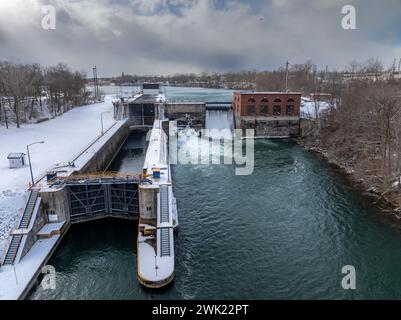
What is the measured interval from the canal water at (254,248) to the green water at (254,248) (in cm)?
7

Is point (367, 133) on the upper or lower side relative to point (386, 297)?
upper

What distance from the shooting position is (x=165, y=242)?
20.6 m

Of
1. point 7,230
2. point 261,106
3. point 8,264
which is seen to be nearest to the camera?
point 8,264

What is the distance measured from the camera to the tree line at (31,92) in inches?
2071

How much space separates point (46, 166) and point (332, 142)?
40.7 meters

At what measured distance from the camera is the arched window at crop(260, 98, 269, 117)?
62.4 meters

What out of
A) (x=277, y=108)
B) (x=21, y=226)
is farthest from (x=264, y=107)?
(x=21, y=226)

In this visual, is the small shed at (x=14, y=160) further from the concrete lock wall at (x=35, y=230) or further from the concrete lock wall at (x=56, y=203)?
the concrete lock wall at (x=35, y=230)

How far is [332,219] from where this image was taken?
26.6m

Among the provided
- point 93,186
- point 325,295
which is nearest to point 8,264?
point 93,186

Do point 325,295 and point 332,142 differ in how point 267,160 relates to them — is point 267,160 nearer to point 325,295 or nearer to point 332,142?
point 332,142

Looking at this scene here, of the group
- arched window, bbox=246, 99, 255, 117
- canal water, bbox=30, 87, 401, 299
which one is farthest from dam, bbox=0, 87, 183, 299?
arched window, bbox=246, 99, 255, 117

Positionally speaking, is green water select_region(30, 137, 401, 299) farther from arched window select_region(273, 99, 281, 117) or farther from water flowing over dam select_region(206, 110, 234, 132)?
water flowing over dam select_region(206, 110, 234, 132)

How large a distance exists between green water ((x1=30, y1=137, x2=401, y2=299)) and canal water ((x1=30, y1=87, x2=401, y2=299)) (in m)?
0.07
